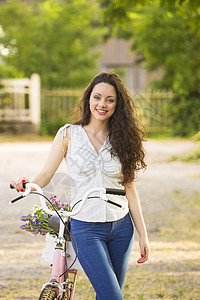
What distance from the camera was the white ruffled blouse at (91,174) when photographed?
282 cm

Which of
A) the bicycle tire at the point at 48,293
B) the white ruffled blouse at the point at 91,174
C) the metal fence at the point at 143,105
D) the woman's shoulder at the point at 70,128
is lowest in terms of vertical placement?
the metal fence at the point at 143,105

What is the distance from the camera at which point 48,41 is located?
72.4 ft

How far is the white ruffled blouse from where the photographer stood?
282 cm

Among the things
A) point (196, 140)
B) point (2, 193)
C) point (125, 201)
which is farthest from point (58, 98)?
point (125, 201)

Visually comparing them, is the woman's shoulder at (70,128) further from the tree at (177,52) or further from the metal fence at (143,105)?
the metal fence at (143,105)

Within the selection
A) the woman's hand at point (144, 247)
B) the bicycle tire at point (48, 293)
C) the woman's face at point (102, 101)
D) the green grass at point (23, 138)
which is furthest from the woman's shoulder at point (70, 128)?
the green grass at point (23, 138)

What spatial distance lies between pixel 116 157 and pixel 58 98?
18060 millimetres

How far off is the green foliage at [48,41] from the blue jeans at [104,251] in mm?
18847

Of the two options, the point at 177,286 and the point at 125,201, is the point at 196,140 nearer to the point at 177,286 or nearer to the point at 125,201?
the point at 177,286

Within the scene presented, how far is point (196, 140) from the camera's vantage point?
705 inches

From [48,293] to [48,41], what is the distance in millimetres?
20146

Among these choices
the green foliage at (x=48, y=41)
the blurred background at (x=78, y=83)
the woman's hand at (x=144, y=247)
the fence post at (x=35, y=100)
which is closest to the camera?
the woman's hand at (x=144, y=247)

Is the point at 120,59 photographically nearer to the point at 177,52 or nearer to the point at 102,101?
the point at 177,52

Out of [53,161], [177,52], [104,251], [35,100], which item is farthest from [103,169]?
[177,52]
